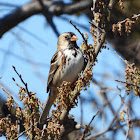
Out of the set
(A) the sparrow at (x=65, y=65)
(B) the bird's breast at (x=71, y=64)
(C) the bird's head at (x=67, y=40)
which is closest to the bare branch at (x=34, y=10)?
(C) the bird's head at (x=67, y=40)

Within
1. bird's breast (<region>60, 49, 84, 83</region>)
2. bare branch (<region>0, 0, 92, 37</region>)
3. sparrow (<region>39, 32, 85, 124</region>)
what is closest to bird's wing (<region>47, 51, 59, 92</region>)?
sparrow (<region>39, 32, 85, 124</region>)

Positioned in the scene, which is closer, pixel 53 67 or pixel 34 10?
pixel 53 67

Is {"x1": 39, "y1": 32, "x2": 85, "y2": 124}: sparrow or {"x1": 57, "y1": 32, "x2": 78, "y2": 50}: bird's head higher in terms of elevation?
{"x1": 57, "y1": 32, "x2": 78, "y2": 50}: bird's head

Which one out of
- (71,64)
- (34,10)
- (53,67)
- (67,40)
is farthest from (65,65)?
(34,10)

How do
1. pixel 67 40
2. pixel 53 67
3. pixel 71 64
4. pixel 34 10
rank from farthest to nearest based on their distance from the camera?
pixel 34 10, pixel 67 40, pixel 53 67, pixel 71 64

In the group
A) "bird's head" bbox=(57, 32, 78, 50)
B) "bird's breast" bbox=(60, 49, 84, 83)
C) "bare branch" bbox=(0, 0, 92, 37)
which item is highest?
"bare branch" bbox=(0, 0, 92, 37)

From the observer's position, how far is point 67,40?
12.8ft

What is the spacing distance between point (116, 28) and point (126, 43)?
3.95m

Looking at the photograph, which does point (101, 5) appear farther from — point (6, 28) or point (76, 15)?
point (76, 15)

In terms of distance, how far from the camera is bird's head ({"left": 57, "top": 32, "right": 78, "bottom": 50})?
3.79 m

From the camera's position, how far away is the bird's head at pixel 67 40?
379cm

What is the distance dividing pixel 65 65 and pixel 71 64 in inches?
3.9

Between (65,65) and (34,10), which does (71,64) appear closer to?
(65,65)

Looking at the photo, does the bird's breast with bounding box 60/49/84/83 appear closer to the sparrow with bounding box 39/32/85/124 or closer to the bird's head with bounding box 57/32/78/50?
the sparrow with bounding box 39/32/85/124
